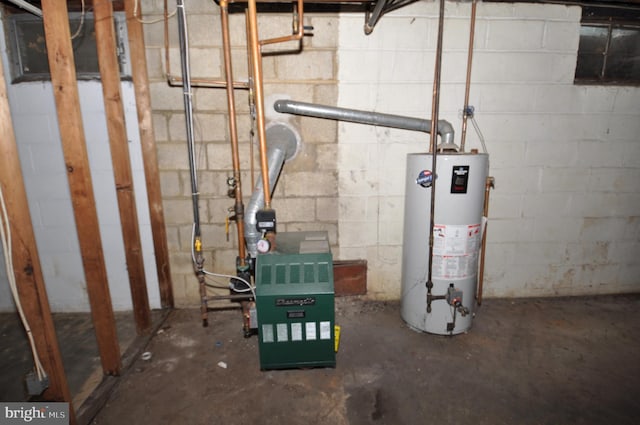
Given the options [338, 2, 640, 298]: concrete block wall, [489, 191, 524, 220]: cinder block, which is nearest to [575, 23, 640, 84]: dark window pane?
[338, 2, 640, 298]: concrete block wall

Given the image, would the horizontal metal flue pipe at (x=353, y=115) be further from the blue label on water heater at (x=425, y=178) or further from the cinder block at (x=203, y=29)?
the cinder block at (x=203, y=29)

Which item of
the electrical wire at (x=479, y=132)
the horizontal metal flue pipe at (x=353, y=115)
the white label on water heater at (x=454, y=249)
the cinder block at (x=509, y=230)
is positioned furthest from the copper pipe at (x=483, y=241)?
the horizontal metal flue pipe at (x=353, y=115)

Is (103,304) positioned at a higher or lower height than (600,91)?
lower

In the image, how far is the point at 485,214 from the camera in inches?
85.7

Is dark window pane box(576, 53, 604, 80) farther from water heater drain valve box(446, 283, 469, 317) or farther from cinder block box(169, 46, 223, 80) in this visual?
cinder block box(169, 46, 223, 80)

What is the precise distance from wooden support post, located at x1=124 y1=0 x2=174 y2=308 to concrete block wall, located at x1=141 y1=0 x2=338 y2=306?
44 mm

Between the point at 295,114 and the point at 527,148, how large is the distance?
5.51ft

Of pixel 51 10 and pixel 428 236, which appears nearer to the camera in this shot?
pixel 51 10

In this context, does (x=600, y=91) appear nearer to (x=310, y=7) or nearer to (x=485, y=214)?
(x=485, y=214)

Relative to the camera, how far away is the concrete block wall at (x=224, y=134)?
198 centimetres

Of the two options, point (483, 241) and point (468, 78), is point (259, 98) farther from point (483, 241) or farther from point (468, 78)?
point (483, 241)

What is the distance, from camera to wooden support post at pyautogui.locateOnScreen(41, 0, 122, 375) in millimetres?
1302

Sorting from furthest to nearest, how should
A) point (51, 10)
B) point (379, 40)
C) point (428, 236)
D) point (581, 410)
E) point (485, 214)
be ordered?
1. point (485, 214)
2. point (379, 40)
3. point (428, 236)
4. point (581, 410)
5. point (51, 10)

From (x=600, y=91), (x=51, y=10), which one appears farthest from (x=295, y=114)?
(x=600, y=91)
